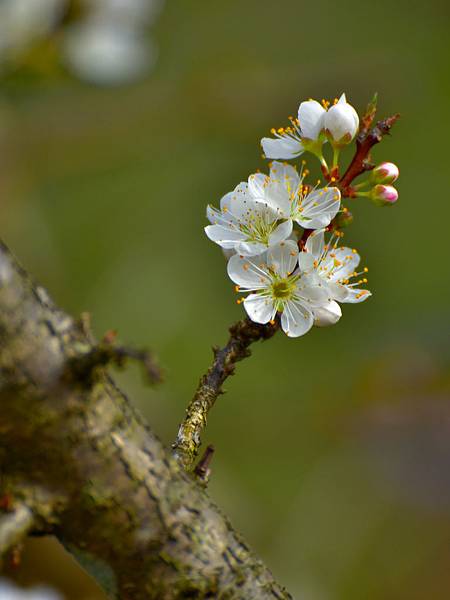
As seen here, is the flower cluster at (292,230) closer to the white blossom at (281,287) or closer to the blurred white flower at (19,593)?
the white blossom at (281,287)

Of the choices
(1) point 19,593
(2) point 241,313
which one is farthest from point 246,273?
(2) point 241,313

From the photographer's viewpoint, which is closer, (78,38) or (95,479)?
(95,479)

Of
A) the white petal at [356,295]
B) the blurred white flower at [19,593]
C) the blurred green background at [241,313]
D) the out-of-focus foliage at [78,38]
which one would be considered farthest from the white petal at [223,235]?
the out-of-focus foliage at [78,38]

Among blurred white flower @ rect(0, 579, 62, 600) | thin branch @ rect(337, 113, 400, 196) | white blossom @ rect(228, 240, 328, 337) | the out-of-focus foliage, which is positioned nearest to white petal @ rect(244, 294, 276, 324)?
white blossom @ rect(228, 240, 328, 337)

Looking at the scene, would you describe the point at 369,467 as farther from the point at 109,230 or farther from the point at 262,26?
the point at 262,26

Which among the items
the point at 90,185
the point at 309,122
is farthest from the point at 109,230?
the point at 309,122

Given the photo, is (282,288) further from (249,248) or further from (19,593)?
(19,593)
